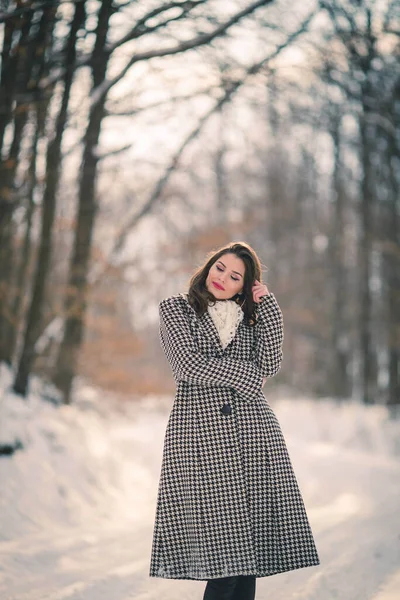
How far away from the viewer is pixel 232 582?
119 inches

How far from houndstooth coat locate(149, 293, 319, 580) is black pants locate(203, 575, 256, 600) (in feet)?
0.30

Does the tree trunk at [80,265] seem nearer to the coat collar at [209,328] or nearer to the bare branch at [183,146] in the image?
the bare branch at [183,146]

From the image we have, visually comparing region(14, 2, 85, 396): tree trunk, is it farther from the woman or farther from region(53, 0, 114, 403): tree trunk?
the woman

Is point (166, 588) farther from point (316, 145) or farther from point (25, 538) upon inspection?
point (316, 145)

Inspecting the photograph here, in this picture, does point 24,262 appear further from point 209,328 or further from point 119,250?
point 209,328

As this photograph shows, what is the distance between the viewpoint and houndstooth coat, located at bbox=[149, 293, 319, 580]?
2.99m

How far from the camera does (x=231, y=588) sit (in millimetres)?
3018

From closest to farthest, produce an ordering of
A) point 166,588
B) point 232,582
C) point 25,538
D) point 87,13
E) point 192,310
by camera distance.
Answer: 1. point 232,582
2. point 192,310
3. point 166,588
4. point 25,538
5. point 87,13

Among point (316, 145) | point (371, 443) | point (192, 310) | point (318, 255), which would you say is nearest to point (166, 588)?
point (192, 310)

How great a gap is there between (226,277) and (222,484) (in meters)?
0.97

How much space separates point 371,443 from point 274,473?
10509 millimetres

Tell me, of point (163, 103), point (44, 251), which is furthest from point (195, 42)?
point (44, 251)

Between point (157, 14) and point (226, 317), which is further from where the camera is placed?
point (157, 14)

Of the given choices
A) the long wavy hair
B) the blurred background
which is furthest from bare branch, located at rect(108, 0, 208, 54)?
the long wavy hair
